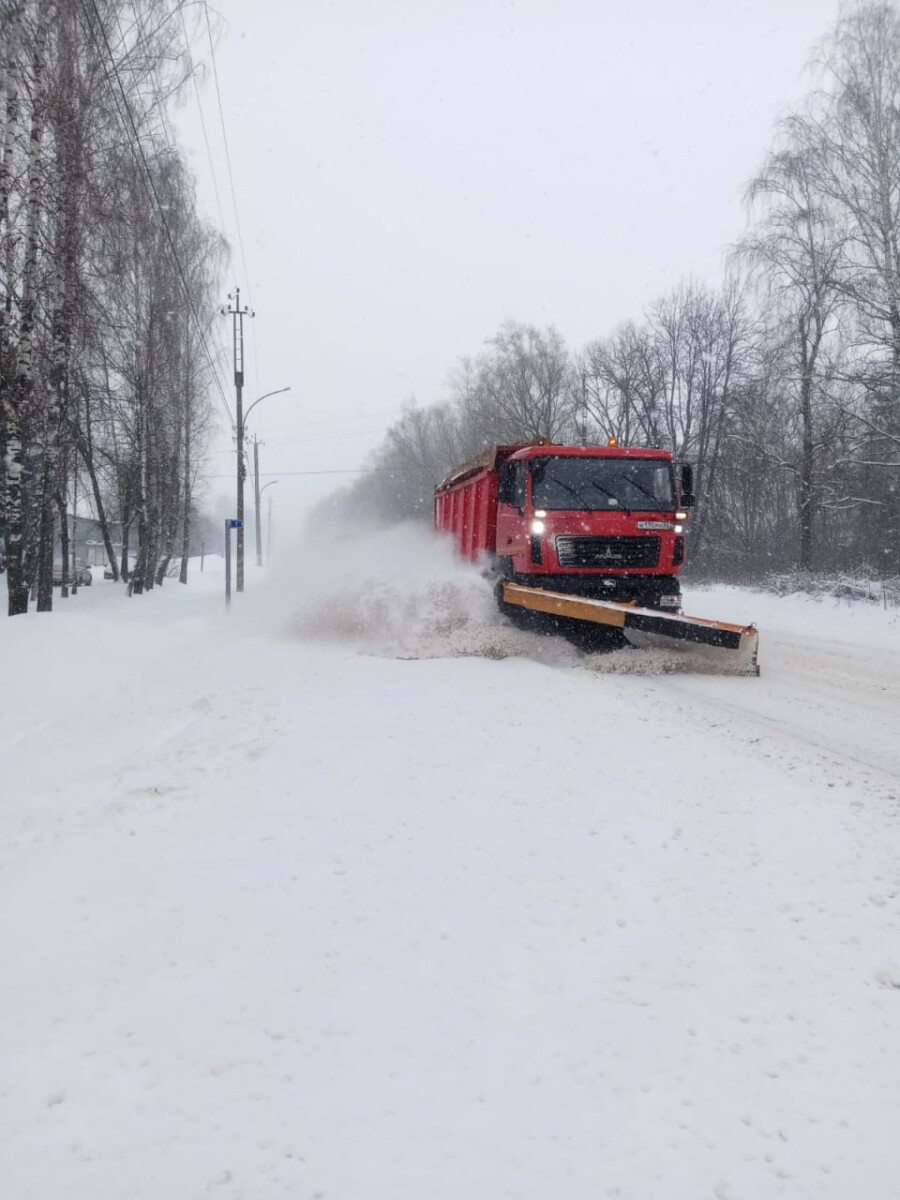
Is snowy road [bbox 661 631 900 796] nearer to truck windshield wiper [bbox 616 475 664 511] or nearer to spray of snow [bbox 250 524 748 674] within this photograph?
spray of snow [bbox 250 524 748 674]

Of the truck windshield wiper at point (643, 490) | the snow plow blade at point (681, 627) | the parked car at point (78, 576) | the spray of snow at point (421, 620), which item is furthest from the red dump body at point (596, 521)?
the parked car at point (78, 576)

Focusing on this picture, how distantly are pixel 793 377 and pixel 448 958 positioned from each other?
17.1 meters

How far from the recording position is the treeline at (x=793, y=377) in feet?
53.5

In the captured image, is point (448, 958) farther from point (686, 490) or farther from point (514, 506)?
point (686, 490)

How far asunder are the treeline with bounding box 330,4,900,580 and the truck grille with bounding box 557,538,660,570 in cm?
817

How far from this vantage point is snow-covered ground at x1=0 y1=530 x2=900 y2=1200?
1903 mm

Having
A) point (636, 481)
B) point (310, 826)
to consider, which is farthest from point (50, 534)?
point (310, 826)

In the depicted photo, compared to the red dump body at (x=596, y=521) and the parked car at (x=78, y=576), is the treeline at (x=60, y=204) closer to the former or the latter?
the red dump body at (x=596, y=521)

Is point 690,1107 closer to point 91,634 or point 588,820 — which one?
point 588,820

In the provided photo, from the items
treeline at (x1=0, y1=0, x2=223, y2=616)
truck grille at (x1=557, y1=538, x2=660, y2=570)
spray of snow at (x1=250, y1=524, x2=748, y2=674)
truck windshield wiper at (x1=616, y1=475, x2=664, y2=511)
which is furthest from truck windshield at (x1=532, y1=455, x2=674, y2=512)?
treeline at (x1=0, y1=0, x2=223, y2=616)

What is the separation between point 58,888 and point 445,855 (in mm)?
1596

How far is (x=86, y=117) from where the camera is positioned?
40.4 feet

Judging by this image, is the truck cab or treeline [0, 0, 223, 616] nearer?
the truck cab

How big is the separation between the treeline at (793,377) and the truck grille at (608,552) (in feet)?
26.8
